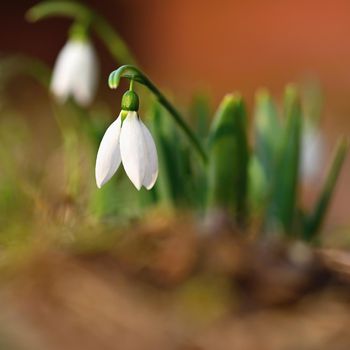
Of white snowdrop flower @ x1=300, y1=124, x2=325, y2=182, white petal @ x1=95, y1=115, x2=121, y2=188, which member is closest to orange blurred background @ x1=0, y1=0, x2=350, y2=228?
white snowdrop flower @ x1=300, y1=124, x2=325, y2=182

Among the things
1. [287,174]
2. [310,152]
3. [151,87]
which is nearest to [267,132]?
[287,174]

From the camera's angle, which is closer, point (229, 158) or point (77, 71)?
point (229, 158)

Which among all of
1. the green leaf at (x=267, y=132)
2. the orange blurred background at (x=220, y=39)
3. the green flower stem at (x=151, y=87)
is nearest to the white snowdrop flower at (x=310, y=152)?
the green leaf at (x=267, y=132)

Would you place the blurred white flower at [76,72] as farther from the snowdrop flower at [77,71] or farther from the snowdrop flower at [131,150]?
the snowdrop flower at [131,150]

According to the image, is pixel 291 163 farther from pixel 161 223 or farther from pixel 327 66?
pixel 327 66

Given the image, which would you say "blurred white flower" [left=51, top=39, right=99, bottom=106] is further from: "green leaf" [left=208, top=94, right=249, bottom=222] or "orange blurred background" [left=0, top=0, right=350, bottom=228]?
"orange blurred background" [left=0, top=0, right=350, bottom=228]

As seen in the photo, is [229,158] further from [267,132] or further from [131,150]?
[131,150]
